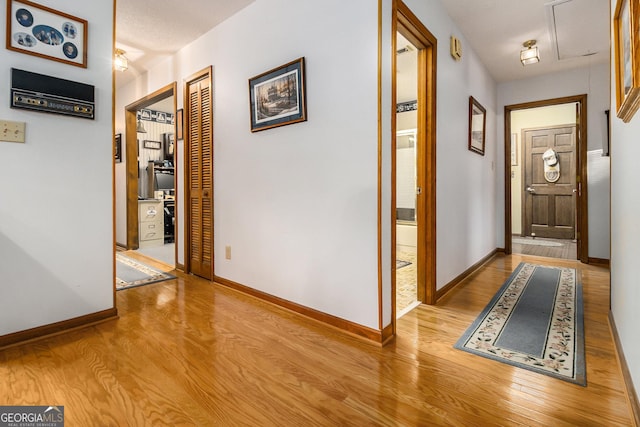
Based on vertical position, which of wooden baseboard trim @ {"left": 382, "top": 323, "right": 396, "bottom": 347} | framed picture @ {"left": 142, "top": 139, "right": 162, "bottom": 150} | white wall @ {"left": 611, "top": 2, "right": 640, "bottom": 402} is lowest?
wooden baseboard trim @ {"left": 382, "top": 323, "right": 396, "bottom": 347}

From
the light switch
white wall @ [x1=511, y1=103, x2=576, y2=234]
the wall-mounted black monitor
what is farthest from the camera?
white wall @ [x1=511, y1=103, x2=576, y2=234]

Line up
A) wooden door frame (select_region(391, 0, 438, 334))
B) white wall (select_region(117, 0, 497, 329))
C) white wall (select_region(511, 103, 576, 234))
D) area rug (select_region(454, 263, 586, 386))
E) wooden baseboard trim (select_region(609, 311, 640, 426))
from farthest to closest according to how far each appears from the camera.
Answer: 1. white wall (select_region(511, 103, 576, 234))
2. wooden door frame (select_region(391, 0, 438, 334))
3. white wall (select_region(117, 0, 497, 329))
4. area rug (select_region(454, 263, 586, 386))
5. wooden baseboard trim (select_region(609, 311, 640, 426))

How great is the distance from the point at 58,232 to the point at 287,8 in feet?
6.85

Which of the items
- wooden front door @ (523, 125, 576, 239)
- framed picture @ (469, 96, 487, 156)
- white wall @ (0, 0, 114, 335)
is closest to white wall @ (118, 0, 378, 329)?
white wall @ (0, 0, 114, 335)

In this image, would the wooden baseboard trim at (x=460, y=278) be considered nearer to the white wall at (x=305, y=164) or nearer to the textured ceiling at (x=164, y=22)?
the white wall at (x=305, y=164)

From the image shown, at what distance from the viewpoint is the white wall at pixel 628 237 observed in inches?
50.4

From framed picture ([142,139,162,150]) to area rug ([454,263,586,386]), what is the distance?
18.9ft

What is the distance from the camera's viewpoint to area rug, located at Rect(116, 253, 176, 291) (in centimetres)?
304

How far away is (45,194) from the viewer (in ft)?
6.29

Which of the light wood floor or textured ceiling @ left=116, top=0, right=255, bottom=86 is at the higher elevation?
textured ceiling @ left=116, top=0, right=255, bottom=86

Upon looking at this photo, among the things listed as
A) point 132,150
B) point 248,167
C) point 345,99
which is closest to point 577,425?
point 345,99

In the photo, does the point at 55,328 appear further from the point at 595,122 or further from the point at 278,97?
the point at 595,122

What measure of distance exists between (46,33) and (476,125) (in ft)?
12.1

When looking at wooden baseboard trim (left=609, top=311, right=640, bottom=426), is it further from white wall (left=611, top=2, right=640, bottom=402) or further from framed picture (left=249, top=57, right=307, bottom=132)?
framed picture (left=249, top=57, right=307, bottom=132)
